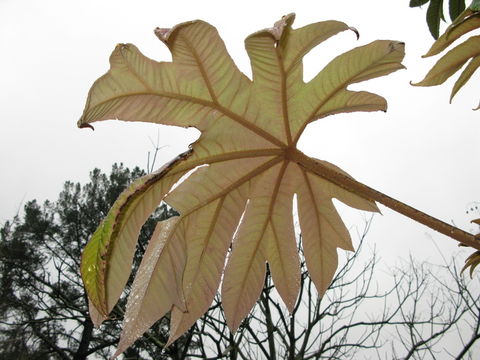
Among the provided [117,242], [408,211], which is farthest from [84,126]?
[408,211]

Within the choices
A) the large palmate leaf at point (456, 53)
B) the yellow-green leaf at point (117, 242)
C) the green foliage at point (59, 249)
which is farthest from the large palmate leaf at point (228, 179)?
the green foliage at point (59, 249)

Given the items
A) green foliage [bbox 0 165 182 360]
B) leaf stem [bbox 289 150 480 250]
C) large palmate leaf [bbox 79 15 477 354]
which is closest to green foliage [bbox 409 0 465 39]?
large palmate leaf [bbox 79 15 477 354]

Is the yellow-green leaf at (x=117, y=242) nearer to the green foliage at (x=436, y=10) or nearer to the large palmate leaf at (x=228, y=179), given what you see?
the large palmate leaf at (x=228, y=179)

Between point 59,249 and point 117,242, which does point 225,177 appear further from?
point 59,249

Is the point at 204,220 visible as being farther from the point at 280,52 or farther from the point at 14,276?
the point at 14,276

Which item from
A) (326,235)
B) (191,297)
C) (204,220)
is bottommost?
(191,297)

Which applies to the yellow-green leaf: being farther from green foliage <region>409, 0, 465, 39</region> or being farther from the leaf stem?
green foliage <region>409, 0, 465, 39</region>

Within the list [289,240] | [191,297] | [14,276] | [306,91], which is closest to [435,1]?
[306,91]
